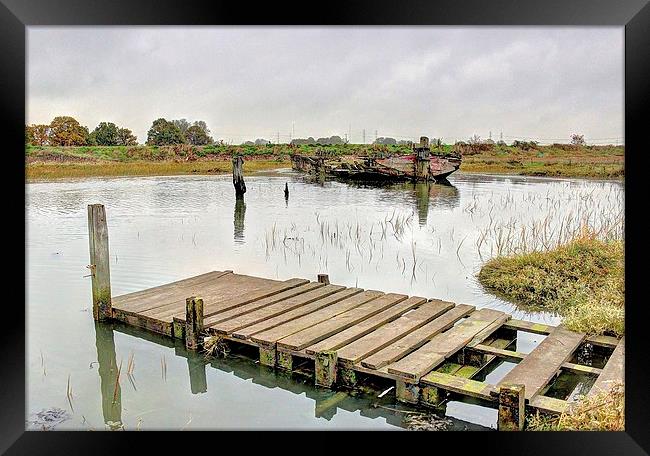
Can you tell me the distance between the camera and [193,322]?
5.55 metres

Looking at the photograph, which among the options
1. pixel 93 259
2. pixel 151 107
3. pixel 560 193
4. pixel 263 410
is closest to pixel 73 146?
pixel 151 107

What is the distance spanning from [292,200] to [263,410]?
12383mm

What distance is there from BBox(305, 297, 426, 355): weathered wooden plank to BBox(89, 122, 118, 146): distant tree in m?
19.0

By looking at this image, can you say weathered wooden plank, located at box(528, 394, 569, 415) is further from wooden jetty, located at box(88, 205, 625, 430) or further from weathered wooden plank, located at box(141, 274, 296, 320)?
weathered wooden plank, located at box(141, 274, 296, 320)

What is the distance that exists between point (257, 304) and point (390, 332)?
150 centimetres

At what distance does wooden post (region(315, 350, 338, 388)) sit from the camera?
15.4 ft

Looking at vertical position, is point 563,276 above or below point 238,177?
below

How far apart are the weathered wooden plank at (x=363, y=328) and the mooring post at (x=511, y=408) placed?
1.43 m

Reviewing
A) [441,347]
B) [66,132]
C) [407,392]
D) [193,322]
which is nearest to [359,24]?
[407,392]

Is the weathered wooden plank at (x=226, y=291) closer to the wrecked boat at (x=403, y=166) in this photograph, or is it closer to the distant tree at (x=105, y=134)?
the wrecked boat at (x=403, y=166)

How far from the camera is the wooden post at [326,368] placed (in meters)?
4.69

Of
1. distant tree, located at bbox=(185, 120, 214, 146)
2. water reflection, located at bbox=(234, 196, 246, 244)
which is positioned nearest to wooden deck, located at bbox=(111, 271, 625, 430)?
water reflection, located at bbox=(234, 196, 246, 244)

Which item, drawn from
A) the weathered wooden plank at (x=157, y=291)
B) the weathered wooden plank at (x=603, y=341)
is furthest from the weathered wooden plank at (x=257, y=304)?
the weathered wooden plank at (x=603, y=341)

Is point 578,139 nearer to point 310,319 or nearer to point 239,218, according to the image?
point 239,218
